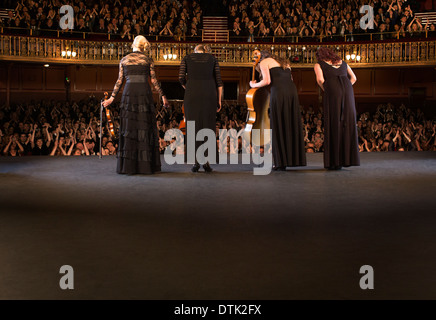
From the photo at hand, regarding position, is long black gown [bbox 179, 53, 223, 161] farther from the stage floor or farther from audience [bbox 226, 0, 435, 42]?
audience [bbox 226, 0, 435, 42]

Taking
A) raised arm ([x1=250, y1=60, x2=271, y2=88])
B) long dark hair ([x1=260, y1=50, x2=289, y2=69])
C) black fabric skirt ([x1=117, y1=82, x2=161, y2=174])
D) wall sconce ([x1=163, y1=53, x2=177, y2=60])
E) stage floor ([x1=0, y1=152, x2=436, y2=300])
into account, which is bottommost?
stage floor ([x1=0, y1=152, x2=436, y2=300])

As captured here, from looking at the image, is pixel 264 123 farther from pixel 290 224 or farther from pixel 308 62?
pixel 308 62

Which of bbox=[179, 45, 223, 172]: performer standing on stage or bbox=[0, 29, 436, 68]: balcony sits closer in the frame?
bbox=[179, 45, 223, 172]: performer standing on stage

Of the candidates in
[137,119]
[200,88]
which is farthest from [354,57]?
[137,119]

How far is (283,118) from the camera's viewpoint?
7641mm

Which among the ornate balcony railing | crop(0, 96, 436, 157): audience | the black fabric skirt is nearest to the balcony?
the ornate balcony railing

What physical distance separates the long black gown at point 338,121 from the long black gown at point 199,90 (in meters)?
1.45

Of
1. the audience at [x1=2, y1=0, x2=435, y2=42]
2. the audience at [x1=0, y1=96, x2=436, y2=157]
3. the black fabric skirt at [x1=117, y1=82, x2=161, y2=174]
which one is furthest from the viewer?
the audience at [x1=2, y1=0, x2=435, y2=42]

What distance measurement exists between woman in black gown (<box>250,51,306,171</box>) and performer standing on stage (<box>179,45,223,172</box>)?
66 centimetres

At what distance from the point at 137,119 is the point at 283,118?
6.19 feet

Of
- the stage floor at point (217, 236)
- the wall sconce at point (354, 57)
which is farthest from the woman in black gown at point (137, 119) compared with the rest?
the wall sconce at point (354, 57)

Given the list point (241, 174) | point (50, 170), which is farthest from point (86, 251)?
point (50, 170)

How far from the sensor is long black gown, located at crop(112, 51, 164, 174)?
7188mm

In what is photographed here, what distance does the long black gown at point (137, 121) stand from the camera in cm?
719
